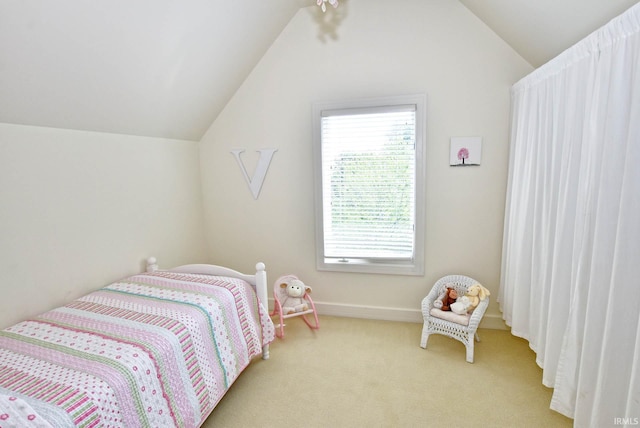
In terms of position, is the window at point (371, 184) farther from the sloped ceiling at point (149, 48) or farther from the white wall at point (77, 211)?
the white wall at point (77, 211)

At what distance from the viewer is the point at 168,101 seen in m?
2.59

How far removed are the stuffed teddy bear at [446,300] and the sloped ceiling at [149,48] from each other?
1766mm

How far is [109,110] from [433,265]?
2.72 metres

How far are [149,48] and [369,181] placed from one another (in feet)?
6.15

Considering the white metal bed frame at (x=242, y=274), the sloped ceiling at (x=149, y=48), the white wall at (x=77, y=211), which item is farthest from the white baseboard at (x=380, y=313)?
the sloped ceiling at (x=149, y=48)

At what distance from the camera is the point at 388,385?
2.21 metres

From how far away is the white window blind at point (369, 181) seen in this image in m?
2.88

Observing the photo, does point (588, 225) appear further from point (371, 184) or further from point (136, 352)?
point (136, 352)

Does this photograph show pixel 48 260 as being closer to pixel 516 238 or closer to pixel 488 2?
pixel 516 238

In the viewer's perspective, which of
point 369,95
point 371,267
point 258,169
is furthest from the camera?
point 258,169

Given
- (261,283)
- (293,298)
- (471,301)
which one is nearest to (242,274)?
(261,283)

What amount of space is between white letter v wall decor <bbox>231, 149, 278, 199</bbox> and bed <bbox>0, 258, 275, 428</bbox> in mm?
1037

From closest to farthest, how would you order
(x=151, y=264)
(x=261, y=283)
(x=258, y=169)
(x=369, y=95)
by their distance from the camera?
(x=261, y=283) → (x=151, y=264) → (x=369, y=95) → (x=258, y=169)

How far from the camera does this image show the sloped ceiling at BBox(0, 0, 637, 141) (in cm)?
157
